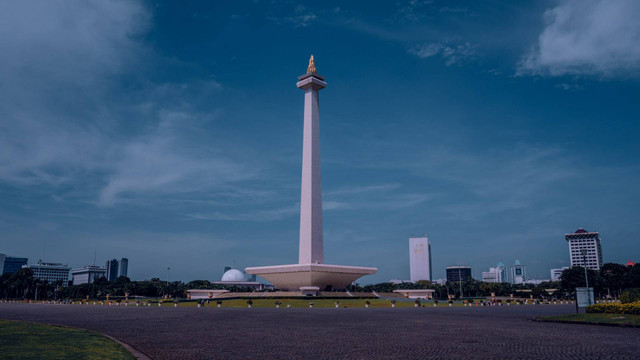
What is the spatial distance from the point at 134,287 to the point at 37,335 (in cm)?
9570

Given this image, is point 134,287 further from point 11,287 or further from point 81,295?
point 11,287

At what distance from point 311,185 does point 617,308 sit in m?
50.3

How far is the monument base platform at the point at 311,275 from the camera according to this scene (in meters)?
67.7

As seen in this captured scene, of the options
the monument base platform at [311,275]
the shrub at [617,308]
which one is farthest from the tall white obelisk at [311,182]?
the shrub at [617,308]

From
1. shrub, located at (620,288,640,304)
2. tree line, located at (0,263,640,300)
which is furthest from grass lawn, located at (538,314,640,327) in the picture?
tree line, located at (0,263,640,300)

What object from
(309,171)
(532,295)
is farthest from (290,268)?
(532,295)

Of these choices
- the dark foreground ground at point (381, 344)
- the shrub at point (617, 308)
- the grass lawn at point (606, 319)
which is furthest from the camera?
the shrub at point (617, 308)

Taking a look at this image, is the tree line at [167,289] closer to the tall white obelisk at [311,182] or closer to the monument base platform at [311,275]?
the monument base platform at [311,275]

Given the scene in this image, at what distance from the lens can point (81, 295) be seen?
10131 cm

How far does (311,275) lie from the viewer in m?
67.4

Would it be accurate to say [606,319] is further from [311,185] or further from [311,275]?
[311,185]

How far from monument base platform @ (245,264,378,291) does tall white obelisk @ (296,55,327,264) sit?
2.47 meters

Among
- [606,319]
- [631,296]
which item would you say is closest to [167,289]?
[631,296]

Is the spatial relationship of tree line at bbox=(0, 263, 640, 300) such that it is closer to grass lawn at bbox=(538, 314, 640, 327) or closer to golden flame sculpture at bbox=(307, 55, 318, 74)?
golden flame sculpture at bbox=(307, 55, 318, 74)
